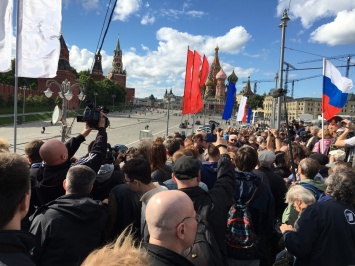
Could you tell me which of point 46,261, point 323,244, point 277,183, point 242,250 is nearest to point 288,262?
point 242,250

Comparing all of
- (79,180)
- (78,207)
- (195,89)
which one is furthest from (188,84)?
(78,207)

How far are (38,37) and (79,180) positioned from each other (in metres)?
4.48

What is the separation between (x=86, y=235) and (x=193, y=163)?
3.69ft

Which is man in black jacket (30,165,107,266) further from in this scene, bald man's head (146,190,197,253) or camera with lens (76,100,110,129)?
camera with lens (76,100,110,129)

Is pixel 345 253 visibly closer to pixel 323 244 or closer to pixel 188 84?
pixel 323 244

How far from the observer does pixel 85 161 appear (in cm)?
336

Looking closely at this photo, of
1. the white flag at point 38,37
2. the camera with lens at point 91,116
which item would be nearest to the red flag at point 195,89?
the white flag at point 38,37

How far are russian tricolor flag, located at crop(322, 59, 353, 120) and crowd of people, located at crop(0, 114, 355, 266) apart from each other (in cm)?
398

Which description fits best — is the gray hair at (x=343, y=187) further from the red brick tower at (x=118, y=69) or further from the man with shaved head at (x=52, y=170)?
the red brick tower at (x=118, y=69)

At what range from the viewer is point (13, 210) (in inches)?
62.9

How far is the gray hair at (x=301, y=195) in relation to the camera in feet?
10.5

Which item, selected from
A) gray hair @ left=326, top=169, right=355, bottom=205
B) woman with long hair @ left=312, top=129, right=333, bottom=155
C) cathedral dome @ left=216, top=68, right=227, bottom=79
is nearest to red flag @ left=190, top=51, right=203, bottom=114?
woman with long hair @ left=312, top=129, right=333, bottom=155

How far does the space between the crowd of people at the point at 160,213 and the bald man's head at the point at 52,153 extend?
0.03 feet

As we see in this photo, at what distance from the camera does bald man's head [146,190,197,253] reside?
67.6 inches
